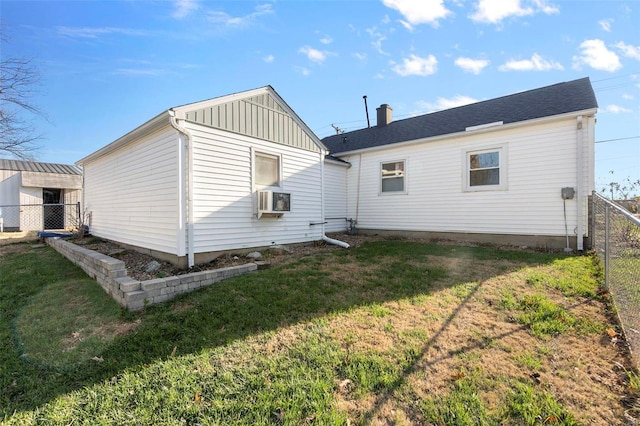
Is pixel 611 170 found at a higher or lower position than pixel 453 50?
lower

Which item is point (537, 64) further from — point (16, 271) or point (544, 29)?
point (16, 271)

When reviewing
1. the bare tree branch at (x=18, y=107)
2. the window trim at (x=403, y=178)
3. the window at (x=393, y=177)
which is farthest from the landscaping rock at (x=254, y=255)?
the bare tree branch at (x=18, y=107)

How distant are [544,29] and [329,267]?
9216 millimetres

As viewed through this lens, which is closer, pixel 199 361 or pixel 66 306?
pixel 199 361

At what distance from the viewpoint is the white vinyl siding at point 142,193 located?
5730mm

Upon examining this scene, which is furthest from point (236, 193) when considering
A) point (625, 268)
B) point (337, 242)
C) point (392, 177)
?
point (625, 268)

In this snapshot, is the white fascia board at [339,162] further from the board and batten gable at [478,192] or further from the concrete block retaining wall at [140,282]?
the concrete block retaining wall at [140,282]

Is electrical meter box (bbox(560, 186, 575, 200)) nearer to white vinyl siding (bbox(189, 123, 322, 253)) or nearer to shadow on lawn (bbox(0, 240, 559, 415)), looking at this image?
shadow on lawn (bbox(0, 240, 559, 415))

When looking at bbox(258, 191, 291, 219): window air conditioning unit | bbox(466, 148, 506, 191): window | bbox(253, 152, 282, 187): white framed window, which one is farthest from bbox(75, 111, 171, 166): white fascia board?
bbox(466, 148, 506, 191): window

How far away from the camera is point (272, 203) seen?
678 centimetres

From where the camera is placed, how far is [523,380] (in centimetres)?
229

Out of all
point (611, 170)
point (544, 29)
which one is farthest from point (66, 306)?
point (611, 170)

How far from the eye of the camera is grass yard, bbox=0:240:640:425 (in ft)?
6.73

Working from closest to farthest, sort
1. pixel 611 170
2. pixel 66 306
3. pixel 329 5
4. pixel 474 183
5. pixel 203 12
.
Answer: pixel 66 306, pixel 203 12, pixel 329 5, pixel 474 183, pixel 611 170
